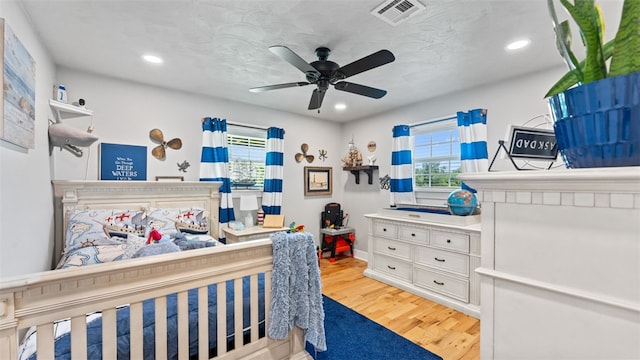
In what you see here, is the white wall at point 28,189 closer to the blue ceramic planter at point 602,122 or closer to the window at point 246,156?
the window at point 246,156

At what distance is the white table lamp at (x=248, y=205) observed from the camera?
349 cm

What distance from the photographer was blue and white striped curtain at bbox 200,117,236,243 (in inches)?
130

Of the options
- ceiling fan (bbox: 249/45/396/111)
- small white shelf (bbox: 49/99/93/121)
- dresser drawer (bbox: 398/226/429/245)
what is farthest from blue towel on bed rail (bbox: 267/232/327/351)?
small white shelf (bbox: 49/99/93/121)

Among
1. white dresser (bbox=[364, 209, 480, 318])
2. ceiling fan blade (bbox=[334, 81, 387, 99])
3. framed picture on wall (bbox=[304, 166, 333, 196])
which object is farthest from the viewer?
framed picture on wall (bbox=[304, 166, 333, 196])

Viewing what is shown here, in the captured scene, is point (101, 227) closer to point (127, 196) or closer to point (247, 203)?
point (127, 196)

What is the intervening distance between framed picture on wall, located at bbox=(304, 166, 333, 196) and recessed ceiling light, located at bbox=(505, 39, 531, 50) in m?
2.98

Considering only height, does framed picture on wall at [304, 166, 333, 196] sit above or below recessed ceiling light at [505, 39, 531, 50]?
below

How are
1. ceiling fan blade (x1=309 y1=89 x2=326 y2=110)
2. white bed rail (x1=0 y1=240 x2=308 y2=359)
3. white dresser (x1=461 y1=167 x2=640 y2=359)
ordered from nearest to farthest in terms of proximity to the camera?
white dresser (x1=461 y1=167 x2=640 y2=359) < white bed rail (x1=0 y1=240 x2=308 y2=359) < ceiling fan blade (x1=309 y1=89 x2=326 y2=110)

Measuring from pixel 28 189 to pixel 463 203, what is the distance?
3.59 metres

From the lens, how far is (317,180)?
4539 mm

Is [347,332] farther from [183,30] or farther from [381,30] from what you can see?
[183,30]

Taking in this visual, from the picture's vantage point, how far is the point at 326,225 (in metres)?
4.41

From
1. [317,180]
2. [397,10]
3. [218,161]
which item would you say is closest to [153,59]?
[218,161]

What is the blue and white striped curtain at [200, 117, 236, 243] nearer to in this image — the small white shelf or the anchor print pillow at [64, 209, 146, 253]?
→ the anchor print pillow at [64, 209, 146, 253]
